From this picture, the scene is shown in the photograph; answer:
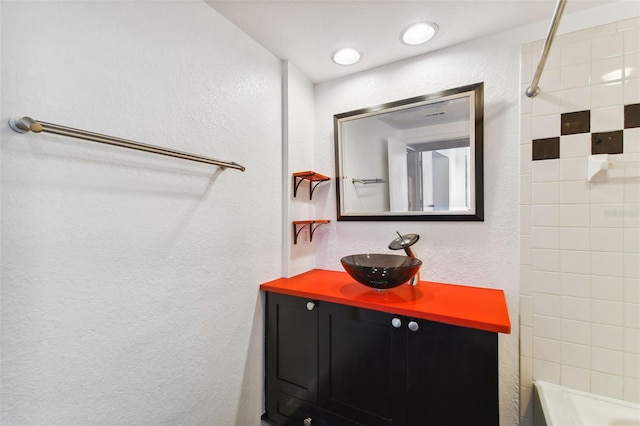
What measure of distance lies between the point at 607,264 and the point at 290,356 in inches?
61.0

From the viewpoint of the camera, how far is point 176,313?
1.10 m

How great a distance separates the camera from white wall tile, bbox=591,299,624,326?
1.17 meters

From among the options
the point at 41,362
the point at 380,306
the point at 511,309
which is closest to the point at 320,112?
the point at 380,306

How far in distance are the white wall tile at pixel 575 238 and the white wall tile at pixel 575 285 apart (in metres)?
0.13

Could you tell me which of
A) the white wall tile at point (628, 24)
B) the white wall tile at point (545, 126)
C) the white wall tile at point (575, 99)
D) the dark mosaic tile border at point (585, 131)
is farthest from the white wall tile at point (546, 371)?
the white wall tile at point (628, 24)

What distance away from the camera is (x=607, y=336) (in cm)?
118

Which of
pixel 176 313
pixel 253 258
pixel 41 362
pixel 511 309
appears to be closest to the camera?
pixel 41 362

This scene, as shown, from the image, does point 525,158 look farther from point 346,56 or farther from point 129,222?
point 129,222

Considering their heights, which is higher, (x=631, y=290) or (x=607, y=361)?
(x=631, y=290)

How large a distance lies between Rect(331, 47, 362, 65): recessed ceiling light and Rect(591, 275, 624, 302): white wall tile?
1.63m

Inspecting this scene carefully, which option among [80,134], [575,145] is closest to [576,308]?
[575,145]

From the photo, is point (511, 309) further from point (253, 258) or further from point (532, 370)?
point (253, 258)

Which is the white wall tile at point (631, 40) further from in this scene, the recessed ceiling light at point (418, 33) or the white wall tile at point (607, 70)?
the recessed ceiling light at point (418, 33)

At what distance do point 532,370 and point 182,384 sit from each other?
1.61 meters
